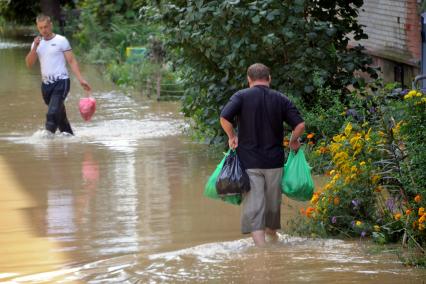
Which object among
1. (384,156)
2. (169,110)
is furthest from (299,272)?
(169,110)

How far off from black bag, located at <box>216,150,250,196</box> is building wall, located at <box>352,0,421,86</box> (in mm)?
7066

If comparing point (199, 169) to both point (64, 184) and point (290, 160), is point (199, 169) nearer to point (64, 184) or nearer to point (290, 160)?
point (64, 184)

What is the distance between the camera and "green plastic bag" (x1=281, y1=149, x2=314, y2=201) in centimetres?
852

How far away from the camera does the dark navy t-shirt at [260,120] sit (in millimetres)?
8438

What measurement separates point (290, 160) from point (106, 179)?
3610mm

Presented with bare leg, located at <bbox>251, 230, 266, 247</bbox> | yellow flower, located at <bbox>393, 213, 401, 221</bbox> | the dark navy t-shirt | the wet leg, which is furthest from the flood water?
the dark navy t-shirt

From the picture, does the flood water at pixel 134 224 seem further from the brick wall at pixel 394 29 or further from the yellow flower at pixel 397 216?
the brick wall at pixel 394 29

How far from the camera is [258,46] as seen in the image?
12.1 metres

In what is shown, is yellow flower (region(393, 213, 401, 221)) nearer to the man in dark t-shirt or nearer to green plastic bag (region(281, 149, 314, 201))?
green plastic bag (region(281, 149, 314, 201))

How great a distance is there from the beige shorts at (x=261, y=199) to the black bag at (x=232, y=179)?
0.22 feet

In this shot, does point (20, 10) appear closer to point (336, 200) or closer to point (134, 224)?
point (134, 224)

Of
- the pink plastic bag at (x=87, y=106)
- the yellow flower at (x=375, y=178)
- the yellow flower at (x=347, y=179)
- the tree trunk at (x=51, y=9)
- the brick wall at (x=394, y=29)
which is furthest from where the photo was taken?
the tree trunk at (x=51, y=9)

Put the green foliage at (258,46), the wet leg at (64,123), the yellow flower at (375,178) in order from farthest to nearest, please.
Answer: the wet leg at (64,123) < the green foliage at (258,46) < the yellow flower at (375,178)

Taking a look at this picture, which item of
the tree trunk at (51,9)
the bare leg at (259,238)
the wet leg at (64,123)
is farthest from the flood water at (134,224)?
the tree trunk at (51,9)
